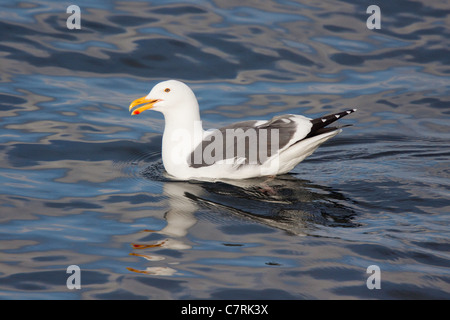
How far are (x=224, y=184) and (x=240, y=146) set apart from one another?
474 millimetres

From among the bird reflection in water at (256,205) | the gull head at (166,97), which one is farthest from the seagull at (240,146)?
the bird reflection in water at (256,205)

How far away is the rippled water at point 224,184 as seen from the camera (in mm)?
6238

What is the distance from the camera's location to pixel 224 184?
8.31m

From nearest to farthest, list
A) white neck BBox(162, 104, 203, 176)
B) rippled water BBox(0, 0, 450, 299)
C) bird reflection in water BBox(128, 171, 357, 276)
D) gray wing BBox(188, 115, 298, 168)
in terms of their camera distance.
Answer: rippled water BBox(0, 0, 450, 299) → bird reflection in water BBox(128, 171, 357, 276) → gray wing BBox(188, 115, 298, 168) → white neck BBox(162, 104, 203, 176)

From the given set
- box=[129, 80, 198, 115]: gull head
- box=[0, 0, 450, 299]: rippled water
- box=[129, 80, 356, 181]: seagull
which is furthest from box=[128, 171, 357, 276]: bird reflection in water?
box=[129, 80, 198, 115]: gull head

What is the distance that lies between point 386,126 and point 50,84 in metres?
5.26

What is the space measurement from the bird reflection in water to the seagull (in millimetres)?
142

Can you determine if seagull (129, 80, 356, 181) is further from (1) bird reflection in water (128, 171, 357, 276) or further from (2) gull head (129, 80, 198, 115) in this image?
(1) bird reflection in water (128, 171, 357, 276)

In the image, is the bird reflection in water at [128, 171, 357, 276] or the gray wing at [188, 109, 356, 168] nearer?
the bird reflection in water at [128, 171, 357, 276]

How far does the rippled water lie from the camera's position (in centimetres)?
624
